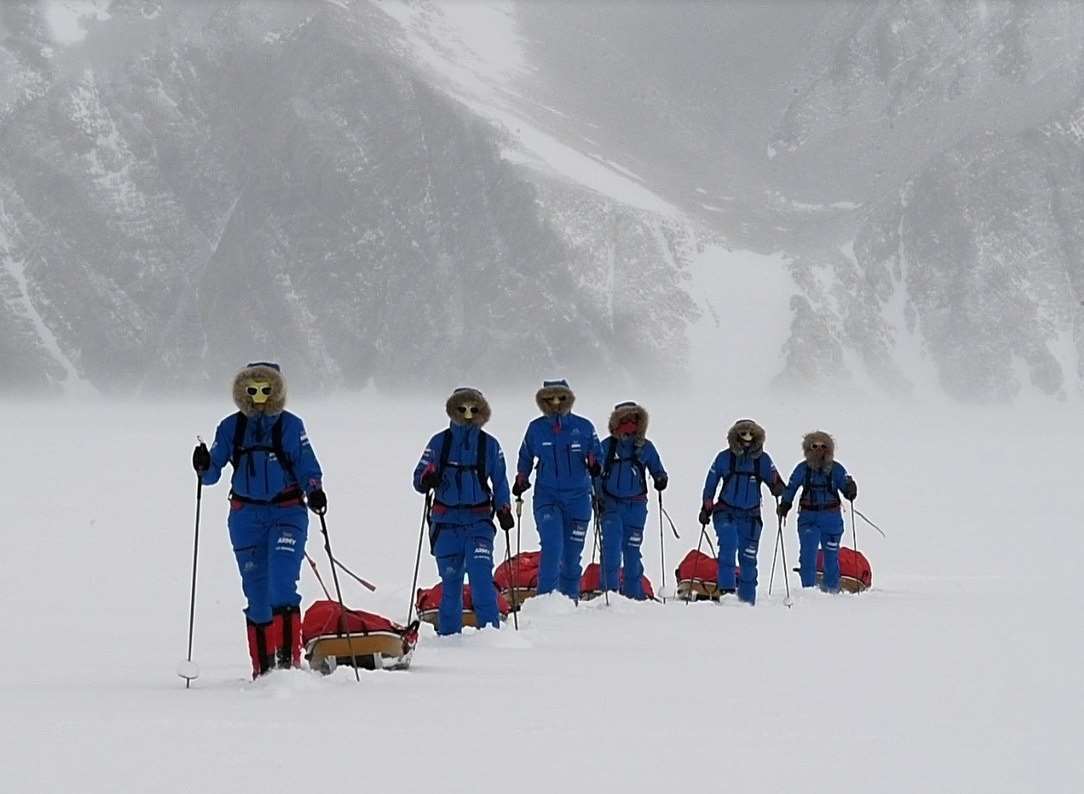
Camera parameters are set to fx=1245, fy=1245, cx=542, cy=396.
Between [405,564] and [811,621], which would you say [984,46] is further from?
[811,621]

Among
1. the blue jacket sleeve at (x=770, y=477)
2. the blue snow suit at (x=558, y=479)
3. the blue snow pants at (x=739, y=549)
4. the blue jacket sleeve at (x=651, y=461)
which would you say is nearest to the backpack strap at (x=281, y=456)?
the blue snow suit at (x=558, y=479)

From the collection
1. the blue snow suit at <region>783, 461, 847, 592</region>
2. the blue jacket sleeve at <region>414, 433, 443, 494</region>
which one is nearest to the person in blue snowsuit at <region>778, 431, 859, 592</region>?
the blue snow suit at <region>783, 461, 847, 592</region>

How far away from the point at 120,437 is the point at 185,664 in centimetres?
3940

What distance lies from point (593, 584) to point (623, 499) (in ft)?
4.04

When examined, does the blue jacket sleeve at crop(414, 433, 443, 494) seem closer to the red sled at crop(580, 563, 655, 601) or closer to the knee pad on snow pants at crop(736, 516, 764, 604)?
the red sled at crop(580, 563, 655, 601)

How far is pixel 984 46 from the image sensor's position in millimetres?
95125

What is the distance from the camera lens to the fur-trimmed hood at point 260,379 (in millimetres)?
8602

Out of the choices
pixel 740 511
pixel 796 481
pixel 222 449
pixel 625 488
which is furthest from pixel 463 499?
pixel 796 481

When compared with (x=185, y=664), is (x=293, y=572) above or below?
above

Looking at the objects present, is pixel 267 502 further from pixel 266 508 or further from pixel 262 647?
pixel 262 647

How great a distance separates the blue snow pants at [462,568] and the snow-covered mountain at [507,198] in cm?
6692

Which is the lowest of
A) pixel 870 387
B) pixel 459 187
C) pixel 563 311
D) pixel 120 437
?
pixel 120 437

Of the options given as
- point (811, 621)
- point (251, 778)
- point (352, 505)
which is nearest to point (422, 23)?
point (352, 505)

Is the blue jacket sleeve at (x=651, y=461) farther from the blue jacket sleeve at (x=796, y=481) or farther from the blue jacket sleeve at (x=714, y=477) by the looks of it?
the blue jacket sleeve at (x=796, y=481)
